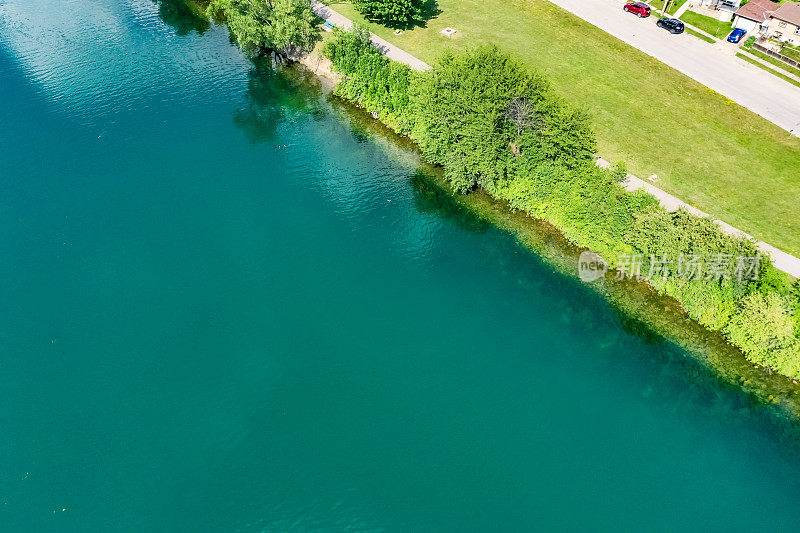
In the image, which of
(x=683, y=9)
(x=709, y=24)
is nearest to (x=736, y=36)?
(x=709, y=24)

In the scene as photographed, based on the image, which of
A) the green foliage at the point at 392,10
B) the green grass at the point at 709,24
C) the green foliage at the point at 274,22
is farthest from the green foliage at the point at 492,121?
the green grass at the point at 709,24

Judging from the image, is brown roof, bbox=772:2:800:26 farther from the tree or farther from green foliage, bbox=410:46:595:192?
the tree

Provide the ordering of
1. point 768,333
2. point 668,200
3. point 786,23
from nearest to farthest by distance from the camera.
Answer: point 768,333 → point 668,200 → point 786,23

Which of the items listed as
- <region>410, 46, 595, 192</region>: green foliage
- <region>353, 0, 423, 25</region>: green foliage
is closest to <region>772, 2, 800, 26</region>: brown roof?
<region>410, 46, 595, 192</region>: green foliage

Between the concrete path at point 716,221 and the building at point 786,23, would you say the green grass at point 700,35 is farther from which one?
the concrete path at point 716,221

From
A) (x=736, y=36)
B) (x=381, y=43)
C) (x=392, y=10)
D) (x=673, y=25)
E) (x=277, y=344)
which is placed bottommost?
(x=277, y=344)

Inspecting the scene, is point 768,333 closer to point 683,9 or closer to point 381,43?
point 683,9

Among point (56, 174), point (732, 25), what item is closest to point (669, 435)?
point (732, 25)
